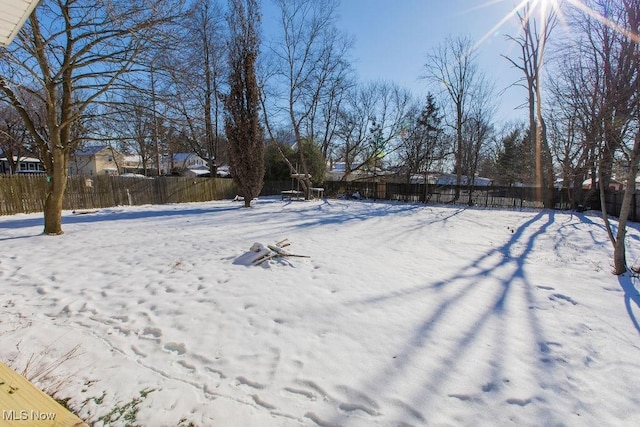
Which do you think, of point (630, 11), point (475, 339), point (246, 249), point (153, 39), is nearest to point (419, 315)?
point (475, 339)

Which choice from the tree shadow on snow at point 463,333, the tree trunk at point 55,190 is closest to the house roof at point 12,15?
the tree shadow on snow at point 463,333

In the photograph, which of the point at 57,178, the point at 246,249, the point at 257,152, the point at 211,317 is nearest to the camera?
the point at 211,317

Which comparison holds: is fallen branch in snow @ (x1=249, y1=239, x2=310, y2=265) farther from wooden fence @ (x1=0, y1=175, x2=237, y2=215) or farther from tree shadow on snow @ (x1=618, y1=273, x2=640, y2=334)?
wooden fence @ (x1=0, y1=175, x2=237, y2=215)

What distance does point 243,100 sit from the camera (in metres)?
14.2

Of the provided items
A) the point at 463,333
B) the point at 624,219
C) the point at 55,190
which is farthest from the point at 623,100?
the point at 55,190

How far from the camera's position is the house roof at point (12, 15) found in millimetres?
2197

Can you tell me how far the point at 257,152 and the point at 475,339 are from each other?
43.2ft

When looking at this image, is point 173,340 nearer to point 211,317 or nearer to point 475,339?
point 211,317

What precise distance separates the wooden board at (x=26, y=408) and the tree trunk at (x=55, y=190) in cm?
679

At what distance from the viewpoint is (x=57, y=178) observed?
6797 mm

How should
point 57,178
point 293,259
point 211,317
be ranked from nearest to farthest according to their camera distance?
point 211,317 → point 293,259 → point 57,178

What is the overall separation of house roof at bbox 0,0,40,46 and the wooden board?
8.11 feet

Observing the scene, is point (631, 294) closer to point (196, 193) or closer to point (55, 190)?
point (55, 190)

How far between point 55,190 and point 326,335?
738cm
